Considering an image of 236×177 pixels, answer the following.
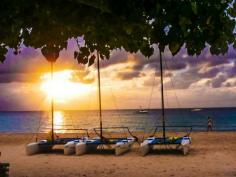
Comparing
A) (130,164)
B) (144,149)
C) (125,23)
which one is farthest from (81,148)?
(125,23)

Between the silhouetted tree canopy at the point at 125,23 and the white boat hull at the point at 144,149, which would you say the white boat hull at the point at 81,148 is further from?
the silhouetted tree canopy at the point at 125,23

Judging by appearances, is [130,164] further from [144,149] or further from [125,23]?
[125,23]

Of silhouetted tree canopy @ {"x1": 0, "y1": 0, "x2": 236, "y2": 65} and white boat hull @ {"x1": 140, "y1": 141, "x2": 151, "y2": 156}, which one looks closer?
silhouetted tree canopy @ {"x1": 0, "y1": 0, "x2": 236, "y2": 65}

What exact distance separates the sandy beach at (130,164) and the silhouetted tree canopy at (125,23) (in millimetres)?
9627

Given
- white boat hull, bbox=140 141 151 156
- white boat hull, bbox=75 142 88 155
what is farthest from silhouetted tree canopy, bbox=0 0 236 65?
white boat hull, bbox=75 142 88 155

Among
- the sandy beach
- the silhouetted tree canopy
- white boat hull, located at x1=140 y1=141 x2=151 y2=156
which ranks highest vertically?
the silhouetted tree canopy

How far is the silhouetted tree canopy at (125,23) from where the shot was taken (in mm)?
5379

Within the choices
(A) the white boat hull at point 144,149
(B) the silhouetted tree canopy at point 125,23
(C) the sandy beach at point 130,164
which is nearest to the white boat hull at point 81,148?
(C) the sandy beach at point 130,164

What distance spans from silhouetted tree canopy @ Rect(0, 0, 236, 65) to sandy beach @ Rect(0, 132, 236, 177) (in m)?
9.63

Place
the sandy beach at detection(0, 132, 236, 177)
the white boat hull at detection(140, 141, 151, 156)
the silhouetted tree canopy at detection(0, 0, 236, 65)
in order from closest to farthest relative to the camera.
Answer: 1. the silhouetted tree canopy at detection(0, 0, 236, 65)
2. the sandy beach at detection(0, 132, 236, 177)
3. the white boat hull at detection(140, 141, 151, 156)

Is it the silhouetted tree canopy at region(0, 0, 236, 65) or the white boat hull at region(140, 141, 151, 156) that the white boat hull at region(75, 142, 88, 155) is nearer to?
the white boat hull at region(140, 141, 151, 156)

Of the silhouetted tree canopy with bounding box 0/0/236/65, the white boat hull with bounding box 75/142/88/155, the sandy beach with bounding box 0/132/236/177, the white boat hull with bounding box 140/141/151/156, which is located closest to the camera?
the silhouetted tree canopy with bounding box 0/0/236/65

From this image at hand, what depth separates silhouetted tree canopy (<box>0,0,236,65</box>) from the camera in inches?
212

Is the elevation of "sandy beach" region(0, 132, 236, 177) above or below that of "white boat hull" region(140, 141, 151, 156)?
below
